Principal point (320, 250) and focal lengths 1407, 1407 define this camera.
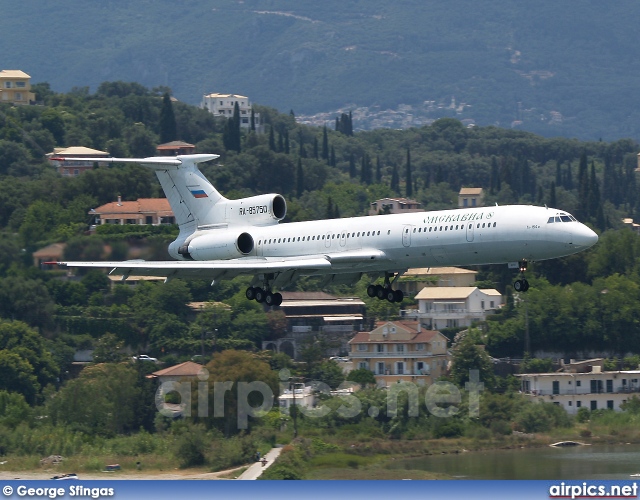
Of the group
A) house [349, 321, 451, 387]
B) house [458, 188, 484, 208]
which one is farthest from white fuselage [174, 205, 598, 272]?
house [458, 188, 484, 208]

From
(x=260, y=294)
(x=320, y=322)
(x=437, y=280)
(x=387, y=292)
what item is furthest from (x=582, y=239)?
(x=437, y=280)

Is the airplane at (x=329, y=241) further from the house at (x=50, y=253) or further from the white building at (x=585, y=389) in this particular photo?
the white building at (x=585, y=389)

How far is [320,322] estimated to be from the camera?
307ft

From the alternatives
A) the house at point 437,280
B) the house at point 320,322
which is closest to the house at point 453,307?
the house at point 320,322

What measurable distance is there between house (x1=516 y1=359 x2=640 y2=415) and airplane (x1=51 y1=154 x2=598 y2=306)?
29.1 m

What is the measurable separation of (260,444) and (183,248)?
516 inches

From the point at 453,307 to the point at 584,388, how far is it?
19672 mm

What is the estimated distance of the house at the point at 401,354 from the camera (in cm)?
7881

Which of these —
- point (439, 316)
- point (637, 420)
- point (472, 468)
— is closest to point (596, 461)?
point (472, 468)

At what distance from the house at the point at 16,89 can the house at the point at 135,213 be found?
343 ft

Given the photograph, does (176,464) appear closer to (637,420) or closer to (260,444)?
(260,444)

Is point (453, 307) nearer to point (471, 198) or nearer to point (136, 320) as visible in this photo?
point (136, 320)

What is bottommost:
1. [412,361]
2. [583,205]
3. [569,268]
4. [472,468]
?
[472,468]

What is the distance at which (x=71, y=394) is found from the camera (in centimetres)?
6794
